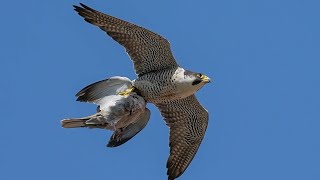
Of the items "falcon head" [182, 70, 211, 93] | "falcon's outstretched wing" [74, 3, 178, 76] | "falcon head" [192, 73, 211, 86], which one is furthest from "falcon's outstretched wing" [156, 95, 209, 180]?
"falcon head" [192, 73, 211, 86]

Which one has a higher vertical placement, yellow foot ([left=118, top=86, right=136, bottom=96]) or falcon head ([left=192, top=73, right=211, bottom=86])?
falcon head ([left=192, top=73, right=211, bottom=86])

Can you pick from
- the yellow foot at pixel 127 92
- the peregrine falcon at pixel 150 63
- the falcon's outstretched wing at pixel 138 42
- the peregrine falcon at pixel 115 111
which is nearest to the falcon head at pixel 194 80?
the peregrine falcon at pixel 150 63

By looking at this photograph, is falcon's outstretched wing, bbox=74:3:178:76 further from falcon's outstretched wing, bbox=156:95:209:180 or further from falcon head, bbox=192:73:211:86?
falcon's outstretched wing, bbox=156:95:209:180

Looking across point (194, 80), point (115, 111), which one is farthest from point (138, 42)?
point (115, 111)

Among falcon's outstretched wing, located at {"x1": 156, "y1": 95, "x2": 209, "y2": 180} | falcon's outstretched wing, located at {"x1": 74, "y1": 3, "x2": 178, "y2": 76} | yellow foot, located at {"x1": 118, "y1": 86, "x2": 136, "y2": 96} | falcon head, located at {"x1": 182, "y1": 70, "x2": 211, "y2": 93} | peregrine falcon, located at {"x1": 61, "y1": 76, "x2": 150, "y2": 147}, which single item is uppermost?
falcon's outstretched wing, located at {"x1": 74, "y1": 3, "x2": 178, "y2": 76}

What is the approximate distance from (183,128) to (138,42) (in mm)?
2896

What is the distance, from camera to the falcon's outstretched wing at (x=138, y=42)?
Answer: 20500 mm

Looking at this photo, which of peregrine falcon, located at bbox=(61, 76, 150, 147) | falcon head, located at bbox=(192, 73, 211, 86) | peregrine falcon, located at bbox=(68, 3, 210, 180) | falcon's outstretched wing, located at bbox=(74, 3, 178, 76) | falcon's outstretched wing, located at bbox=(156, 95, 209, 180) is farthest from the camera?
falcon's outstretched wing, located at bbox=(156, 95, 209, 180)

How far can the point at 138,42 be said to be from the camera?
20859 millimetres

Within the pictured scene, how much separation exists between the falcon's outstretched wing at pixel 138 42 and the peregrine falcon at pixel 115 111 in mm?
661

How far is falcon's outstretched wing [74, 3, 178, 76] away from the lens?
67.3ft

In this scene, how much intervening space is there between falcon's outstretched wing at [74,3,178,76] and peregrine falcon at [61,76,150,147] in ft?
2.17

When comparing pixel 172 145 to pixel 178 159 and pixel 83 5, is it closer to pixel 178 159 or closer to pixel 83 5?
pixel 178 159

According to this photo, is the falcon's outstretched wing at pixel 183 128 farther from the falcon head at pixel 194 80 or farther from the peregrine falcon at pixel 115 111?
the falcon head at pixel 194 80
